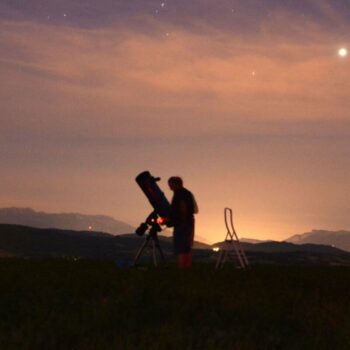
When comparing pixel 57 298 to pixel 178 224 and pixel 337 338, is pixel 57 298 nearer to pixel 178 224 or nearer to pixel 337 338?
pixel 337 338

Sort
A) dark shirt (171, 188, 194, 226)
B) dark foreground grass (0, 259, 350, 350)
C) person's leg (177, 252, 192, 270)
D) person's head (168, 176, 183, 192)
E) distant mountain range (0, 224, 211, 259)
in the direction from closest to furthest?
1. dark foreground grass (0, 259, 350, 350)
2. person's head (168, 176, 183, 192)
3. dark shirt (171, 188, 194, 226)
4. person's leg (177, 252, 192, 270)
5. distant mountain range (0, 224, 211, 259)

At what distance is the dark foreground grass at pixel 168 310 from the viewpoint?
8.38 metres

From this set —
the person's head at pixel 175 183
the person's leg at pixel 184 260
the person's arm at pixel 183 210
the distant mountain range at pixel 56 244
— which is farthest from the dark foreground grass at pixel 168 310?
the distant mountain range at pixel 56 244

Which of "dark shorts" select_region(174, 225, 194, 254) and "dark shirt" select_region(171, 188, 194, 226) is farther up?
"dark shirt" select_region(171, 188, 194, 226)

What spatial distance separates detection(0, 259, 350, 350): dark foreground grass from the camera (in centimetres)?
838

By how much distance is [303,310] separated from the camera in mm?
11000

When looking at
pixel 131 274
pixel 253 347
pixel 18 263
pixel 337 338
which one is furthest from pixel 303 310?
pixel 18 263

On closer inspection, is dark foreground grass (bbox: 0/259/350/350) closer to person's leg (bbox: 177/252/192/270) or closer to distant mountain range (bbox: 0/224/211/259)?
person's leg (bbox: 177/252/192/270)

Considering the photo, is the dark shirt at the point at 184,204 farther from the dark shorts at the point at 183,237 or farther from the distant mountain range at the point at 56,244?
the distant mountain range at the point at 56,244

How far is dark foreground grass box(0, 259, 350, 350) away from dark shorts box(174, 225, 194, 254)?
2.26 m

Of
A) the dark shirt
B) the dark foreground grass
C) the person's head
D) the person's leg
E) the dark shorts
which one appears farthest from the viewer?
the person's leg

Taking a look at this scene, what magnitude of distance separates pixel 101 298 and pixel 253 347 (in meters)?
3.88

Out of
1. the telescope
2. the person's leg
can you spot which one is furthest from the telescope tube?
the person's leg

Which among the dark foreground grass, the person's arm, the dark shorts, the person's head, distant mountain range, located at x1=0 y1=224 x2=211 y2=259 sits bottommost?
the dark foreground grass
